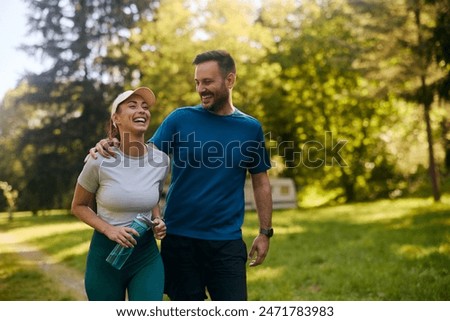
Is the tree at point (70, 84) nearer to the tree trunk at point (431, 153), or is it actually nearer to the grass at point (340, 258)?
the grass at point (340, 258)

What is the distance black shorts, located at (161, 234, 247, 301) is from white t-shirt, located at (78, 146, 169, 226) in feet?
1.56

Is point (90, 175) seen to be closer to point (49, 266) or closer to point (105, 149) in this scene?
point (105, 149)

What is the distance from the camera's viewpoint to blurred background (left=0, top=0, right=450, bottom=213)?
13.4 metres

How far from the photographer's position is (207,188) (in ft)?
10.2

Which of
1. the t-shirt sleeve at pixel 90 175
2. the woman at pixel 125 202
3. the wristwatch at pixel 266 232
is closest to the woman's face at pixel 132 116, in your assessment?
the woman at pixel 125 202

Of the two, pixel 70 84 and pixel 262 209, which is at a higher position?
pixel 70 84

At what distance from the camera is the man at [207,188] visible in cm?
312

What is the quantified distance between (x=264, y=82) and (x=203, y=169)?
2240 centimetres

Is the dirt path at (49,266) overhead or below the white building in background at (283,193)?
overhead

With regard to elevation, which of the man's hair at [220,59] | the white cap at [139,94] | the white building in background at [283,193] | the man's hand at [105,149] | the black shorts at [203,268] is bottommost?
the white building in background at [283,193]

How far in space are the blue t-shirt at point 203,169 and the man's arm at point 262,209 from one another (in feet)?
0.68

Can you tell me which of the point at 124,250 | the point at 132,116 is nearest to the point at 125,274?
the point at 124,250

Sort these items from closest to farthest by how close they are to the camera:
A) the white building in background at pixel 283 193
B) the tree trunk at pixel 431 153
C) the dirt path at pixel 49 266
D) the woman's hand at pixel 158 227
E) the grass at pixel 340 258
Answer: the woman's hand at pixel 158 227 → the grass at pixel 340 258 → the dirt path at pixel 49 266 → the tree trunk at pixel 431 153 → the white building in background at pixel 283 193
